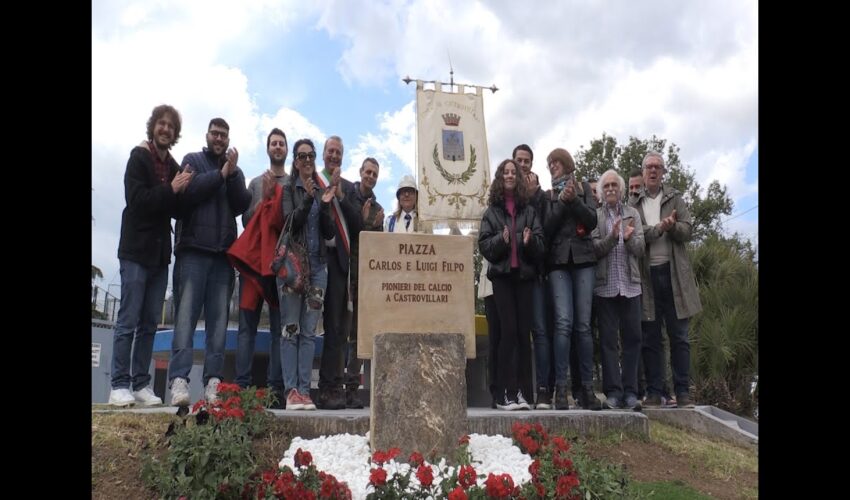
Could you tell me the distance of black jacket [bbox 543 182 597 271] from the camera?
219 inches

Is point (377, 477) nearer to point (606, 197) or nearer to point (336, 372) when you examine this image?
point (336, 372)

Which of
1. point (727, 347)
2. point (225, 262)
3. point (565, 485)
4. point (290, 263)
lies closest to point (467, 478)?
point (565, 485)

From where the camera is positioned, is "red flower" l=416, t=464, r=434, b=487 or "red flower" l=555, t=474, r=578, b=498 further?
"red flower" l=555, t=474, r=578, b=498

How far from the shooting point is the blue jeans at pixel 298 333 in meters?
4.79

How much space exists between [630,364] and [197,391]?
21.5ft

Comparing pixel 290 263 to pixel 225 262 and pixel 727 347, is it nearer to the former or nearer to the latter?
pixel 225 262

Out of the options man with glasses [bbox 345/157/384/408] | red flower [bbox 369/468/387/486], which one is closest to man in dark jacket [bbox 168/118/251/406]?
man with glasses [bbox 345/157/384/408]

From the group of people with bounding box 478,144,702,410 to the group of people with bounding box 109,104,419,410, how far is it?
137cm

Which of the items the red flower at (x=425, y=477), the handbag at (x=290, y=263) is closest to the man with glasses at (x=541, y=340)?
Answer: the handbag at (x=290, y=263)

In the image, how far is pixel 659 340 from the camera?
6.00 m

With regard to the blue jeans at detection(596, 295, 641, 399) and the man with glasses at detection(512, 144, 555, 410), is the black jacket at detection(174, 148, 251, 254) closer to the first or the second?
the man with glasses at detection(512, 144, 555, 410)

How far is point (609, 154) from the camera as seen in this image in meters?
24.8

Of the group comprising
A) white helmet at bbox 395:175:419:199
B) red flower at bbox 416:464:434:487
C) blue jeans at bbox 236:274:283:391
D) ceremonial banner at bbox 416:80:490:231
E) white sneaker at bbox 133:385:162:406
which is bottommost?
red flower at bbox 416:464:434:487
